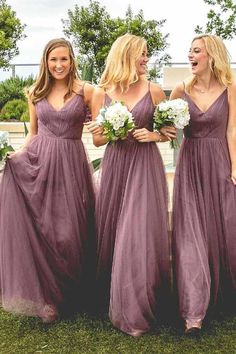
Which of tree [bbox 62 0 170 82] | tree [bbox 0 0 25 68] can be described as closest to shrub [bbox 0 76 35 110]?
tree [bbox 62 0 170 82]

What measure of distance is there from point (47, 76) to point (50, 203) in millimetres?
937

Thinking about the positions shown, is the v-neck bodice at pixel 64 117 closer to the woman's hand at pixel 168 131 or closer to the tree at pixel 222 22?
the woman's hand at pixel 168 131

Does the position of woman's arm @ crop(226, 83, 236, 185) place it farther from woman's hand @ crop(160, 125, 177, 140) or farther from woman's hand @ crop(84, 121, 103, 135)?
woman's hand @ crop(84, 121, 103, 135)

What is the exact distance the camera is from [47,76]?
174 inches

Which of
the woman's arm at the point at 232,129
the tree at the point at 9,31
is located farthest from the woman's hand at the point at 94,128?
the tree at the point at 9,31

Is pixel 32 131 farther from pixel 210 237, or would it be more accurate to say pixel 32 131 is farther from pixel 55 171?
pixel 210 237

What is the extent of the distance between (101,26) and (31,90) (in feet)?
58.8

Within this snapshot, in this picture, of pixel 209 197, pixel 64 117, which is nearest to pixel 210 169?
pixel 209 197

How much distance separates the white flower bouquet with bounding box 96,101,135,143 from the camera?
395cm

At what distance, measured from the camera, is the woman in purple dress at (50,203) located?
421 cm

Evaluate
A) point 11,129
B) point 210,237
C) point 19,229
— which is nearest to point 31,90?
point 19,229

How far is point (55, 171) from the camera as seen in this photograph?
438 centimetres

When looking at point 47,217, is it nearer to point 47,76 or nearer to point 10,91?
point 47,76

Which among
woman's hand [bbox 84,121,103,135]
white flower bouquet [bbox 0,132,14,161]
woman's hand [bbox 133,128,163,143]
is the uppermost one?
woman's hand [bbox 84,121,103,135]
